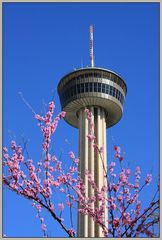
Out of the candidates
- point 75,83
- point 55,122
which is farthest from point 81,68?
point 55,122

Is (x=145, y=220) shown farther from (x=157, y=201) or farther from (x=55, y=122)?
(x=55, y=122)

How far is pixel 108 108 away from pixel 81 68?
897cm

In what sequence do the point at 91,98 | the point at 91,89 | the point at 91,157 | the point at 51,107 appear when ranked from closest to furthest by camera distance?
the point at 51,107 → the point at 91,157 → the point at 91,89 → the point at 91,98

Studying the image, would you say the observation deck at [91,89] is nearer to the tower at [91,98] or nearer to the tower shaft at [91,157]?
the tower at [91,98]

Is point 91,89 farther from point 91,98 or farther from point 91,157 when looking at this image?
point 91,157

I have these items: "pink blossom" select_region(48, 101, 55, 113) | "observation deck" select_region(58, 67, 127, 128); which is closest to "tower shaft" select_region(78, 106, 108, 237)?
"observation deck" select_region(58, 67, 127, 128)

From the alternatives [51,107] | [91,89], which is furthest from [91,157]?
[51,107]

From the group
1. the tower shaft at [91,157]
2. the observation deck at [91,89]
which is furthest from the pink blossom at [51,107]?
A: the observation deck at [91,89]

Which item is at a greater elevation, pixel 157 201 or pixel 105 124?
pixel 105 124

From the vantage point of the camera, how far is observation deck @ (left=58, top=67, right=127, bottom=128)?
69688mm

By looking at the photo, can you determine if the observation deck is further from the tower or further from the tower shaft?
the tower shaft

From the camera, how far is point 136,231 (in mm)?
11008

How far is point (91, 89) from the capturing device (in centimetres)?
6994

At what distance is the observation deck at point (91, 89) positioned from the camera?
2744 inches
